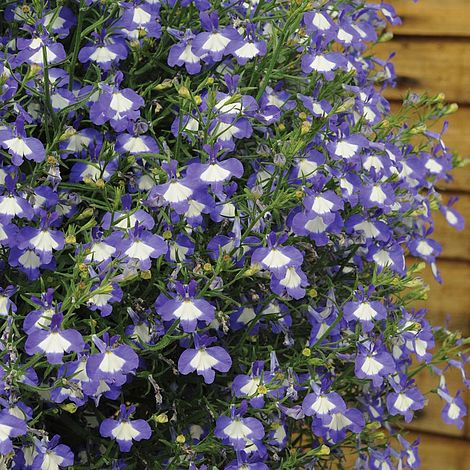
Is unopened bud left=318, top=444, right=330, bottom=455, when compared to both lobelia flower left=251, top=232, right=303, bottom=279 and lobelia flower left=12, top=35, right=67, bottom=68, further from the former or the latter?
lobelia flower left=12, top=35, right=67, bottom=68

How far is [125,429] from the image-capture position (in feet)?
4.44

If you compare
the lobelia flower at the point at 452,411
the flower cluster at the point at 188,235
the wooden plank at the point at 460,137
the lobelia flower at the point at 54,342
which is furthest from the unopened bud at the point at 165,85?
the wooden plank at the point at 460,137

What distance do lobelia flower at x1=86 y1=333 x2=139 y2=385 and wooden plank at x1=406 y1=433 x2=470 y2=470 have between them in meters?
1.49

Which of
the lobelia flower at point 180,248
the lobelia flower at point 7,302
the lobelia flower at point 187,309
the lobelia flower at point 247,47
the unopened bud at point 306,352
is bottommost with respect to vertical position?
the unopened bud at point 306,352

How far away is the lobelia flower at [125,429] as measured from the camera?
4.41ft

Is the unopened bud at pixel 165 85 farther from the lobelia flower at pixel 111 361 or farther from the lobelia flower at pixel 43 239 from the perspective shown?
the lobelia flower at pixel 111 361

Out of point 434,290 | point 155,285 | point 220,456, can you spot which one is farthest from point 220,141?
point 434,290

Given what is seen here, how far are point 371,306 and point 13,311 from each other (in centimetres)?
55

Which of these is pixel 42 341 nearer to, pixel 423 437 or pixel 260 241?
pixel 260 241

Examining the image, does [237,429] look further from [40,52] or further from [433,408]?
[433,408]

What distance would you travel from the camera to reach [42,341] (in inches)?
47.1

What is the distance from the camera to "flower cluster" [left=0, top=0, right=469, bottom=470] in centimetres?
128

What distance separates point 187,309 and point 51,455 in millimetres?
286

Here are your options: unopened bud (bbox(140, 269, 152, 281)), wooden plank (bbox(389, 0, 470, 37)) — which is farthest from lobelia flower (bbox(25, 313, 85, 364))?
wooden plank (bbox(389, 0, 470, 37))
